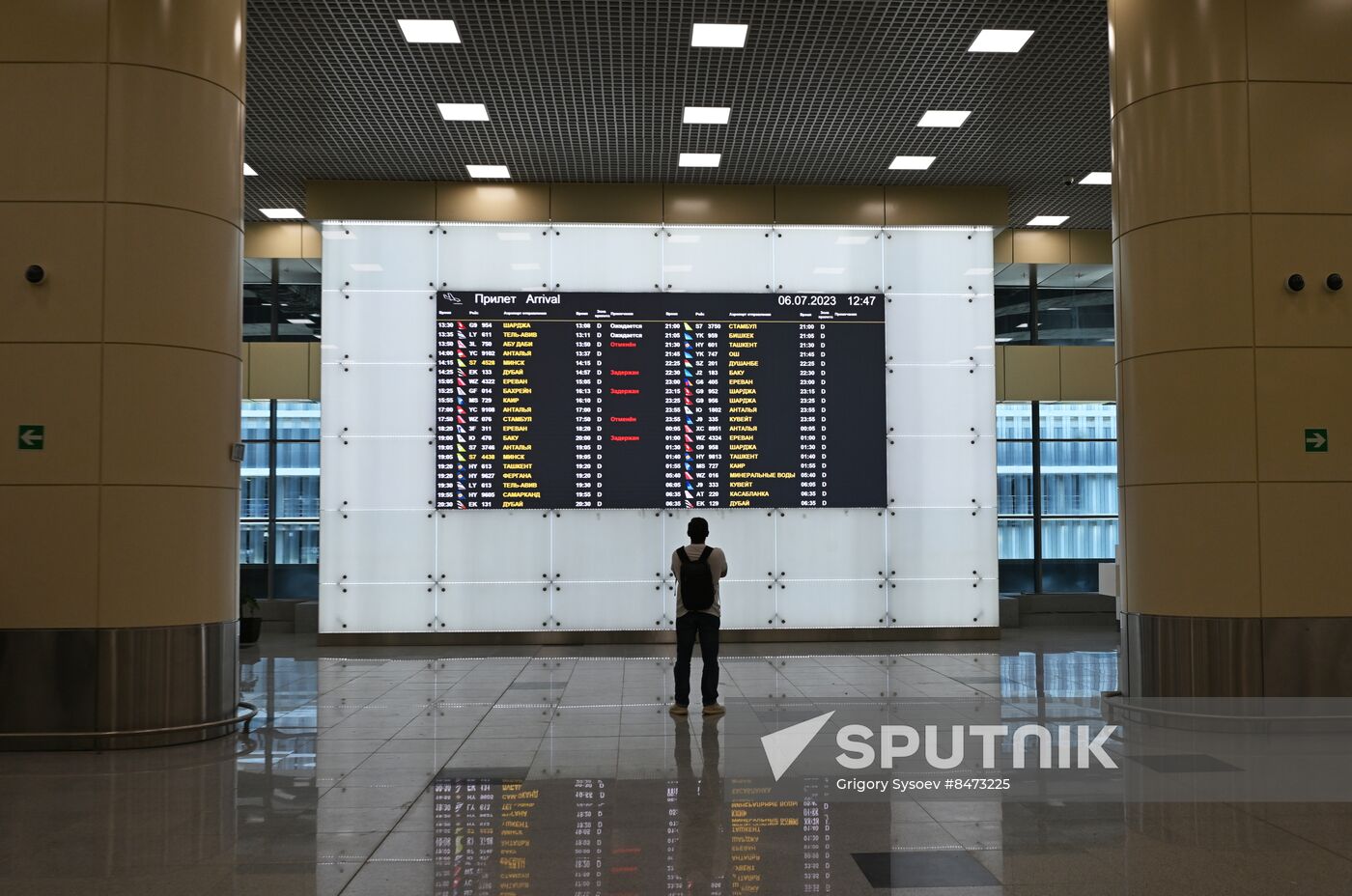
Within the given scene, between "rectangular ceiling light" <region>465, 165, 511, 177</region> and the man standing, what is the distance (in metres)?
7.96

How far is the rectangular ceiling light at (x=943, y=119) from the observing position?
14195mm

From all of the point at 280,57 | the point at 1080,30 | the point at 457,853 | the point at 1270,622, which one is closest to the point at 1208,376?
the point at 1270,622

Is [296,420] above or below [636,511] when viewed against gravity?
above

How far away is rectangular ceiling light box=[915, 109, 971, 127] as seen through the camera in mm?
14195

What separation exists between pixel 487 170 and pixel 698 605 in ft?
28.3

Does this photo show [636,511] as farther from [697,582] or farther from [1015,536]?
[1015,536]

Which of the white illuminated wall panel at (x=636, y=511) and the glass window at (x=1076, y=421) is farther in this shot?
the glass window at (x=1076, y=421)

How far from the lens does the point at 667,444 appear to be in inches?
647

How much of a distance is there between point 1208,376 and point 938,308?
25.3ft

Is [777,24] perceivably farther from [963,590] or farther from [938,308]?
[963,590]

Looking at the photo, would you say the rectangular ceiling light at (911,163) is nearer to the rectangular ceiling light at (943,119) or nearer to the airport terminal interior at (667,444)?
the airport terminal interior at (667,444)

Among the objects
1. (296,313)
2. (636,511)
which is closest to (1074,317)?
(636,511)

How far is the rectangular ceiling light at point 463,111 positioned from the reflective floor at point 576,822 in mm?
7473

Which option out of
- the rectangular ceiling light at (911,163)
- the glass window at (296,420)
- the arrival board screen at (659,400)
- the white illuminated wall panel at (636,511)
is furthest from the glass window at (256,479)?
the rectangular ceiling light at (911,163)
